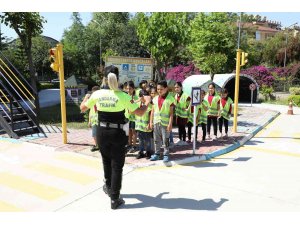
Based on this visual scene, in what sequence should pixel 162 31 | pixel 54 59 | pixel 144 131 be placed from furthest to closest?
1. pixel 162 31
2. pixel 54 59
3. pixel 144 131

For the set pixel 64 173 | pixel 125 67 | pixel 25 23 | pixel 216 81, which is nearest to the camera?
pixel 64 173

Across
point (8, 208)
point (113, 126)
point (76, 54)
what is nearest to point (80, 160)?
point (8, 208)

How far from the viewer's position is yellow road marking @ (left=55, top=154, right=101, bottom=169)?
6.91m

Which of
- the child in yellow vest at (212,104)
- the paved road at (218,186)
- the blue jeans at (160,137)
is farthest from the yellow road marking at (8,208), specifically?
the child in yellow vest at (212,104)

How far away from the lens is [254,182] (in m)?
6.04

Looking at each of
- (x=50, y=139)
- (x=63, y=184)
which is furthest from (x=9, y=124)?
(x=63, y=184)

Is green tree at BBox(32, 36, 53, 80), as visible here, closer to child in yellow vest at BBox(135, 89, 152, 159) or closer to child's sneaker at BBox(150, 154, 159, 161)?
child in yellow vest at BBox(135, 89, 152, 159)

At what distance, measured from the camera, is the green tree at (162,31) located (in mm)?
11048

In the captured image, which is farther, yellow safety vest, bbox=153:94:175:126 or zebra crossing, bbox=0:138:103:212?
yellow safety vest, bbox=153:94:175:126

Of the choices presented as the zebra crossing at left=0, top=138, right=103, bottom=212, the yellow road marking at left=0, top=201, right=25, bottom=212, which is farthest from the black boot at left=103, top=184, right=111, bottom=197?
the yellow road marking at left=0, top=201, right=25, bottom=212

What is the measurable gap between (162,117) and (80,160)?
213cm

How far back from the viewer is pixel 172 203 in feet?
16.3

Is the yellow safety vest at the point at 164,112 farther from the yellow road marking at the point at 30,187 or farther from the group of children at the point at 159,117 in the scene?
the yellow road marking at the point at 30,187

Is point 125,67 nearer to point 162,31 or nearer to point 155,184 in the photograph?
point 162,31
